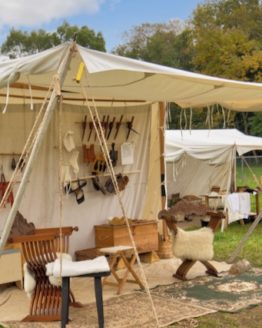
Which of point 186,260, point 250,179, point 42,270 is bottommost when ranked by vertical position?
point 186,260

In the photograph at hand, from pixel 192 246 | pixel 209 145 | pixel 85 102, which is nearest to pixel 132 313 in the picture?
pixel 192 246

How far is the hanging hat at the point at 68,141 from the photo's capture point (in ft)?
20.1

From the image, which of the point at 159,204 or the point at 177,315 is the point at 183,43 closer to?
the point at 159,204

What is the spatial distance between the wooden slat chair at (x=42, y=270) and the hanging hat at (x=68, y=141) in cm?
108

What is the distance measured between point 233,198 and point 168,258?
2517mm

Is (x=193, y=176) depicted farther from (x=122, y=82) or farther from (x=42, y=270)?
(x=42, y=270)

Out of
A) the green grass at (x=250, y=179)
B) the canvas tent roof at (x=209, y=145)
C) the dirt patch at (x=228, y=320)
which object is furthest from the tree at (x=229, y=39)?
the dirt patch at (x=228, y=320)

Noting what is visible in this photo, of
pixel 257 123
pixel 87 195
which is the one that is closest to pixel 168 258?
pixel 87 195

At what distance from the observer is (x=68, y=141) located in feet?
20.2

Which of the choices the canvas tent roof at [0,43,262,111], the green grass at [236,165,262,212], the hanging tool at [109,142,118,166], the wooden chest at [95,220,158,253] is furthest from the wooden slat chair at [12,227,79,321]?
the green grass at [236,165,262,212]

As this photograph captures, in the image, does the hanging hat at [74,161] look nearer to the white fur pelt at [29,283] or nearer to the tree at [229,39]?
the white fur pelt at [29,283]

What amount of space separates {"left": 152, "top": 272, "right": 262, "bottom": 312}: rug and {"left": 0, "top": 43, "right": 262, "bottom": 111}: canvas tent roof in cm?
187

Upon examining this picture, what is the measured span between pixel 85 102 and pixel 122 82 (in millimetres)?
1677

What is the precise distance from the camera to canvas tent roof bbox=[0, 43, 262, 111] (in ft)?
12.1
